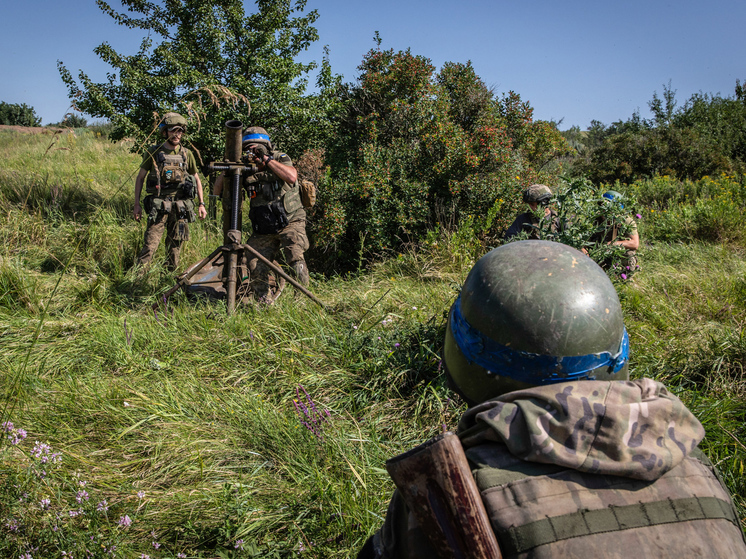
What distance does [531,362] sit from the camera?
110 centimetres

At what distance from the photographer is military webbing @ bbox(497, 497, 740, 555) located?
0.85m

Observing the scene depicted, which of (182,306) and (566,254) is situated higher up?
(566,254)

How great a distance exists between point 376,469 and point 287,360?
121 cm

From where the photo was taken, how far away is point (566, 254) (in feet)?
3.90

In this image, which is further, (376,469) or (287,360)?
(287,360)

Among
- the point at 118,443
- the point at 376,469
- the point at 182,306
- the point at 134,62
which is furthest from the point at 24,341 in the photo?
the point at 134,62

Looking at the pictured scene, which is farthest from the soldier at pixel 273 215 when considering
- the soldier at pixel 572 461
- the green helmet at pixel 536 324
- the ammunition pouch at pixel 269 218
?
the soldier at pixel 572 461

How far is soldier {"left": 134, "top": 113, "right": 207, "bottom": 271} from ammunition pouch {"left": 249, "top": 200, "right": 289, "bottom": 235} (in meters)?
0.82

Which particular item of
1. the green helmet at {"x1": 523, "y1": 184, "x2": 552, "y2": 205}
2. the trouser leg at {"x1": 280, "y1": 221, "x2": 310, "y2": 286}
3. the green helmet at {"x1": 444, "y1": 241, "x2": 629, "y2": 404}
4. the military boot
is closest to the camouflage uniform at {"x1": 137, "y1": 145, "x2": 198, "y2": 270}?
the trouser leg at {"x1": 280, "y1": 221, "x2": 310, "y2": 286}

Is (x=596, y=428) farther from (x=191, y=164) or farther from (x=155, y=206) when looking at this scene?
(x=191, y=164)

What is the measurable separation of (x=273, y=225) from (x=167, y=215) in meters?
1.40

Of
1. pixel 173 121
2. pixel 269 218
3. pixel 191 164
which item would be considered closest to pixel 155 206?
pixel 191 164

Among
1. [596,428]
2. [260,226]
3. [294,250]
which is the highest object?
[260,226]

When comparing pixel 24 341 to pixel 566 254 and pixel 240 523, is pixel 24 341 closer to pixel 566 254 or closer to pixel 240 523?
pixel 240 523
